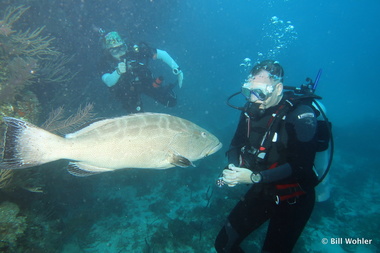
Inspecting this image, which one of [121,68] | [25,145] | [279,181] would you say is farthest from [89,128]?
[121,68]

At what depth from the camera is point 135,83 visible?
7539 mm

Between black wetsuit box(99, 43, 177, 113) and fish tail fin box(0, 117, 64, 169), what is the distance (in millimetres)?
5490

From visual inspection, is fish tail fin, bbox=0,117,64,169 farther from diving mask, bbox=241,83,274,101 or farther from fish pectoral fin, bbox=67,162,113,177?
diving mask, bbox=241,83,274,101

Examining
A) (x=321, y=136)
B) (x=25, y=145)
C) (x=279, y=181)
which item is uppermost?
(x=321, y=136)

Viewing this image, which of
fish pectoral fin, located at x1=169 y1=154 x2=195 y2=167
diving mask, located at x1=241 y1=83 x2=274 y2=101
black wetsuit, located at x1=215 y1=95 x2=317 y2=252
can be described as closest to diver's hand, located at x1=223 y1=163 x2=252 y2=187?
black wetsuit, located at x1=215 y1=95 x2=317 y2=252

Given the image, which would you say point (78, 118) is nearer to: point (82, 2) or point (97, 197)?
point (97, 197)

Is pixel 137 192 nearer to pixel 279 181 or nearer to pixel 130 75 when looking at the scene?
pixel 130 75

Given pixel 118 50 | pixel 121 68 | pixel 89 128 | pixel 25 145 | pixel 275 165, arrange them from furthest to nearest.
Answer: pixel 118 50, pixel 121 68, pixel 275 165, pixel 89 128, pixel 25 145

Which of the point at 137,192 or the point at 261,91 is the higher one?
the point at 261,91

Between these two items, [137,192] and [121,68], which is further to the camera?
[137,192]

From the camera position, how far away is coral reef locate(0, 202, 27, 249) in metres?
4.09

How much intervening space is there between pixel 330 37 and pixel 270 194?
543 ft

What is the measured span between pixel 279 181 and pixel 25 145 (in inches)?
126

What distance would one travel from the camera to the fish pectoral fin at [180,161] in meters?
2.42
